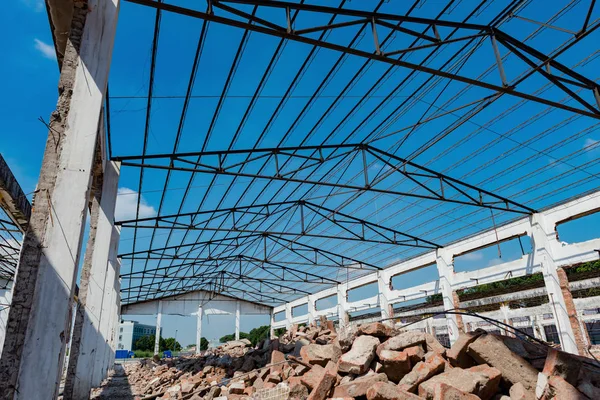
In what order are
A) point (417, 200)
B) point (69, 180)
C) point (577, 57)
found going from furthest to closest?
point (417, 200) < point (577, 57) < point (69, 180)

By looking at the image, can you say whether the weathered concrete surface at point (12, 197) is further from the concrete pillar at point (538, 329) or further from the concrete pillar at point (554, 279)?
the concrete pillar at point (538, 329)

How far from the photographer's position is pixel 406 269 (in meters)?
24.8

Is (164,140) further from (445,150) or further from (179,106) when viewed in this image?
(445,150)

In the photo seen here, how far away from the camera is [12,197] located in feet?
24.9

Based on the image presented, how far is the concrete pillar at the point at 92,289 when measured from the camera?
11.4m

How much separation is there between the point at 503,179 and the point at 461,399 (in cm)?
1214

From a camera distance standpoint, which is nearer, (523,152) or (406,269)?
(523,152)

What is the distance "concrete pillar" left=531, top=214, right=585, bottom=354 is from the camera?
14.8 metres

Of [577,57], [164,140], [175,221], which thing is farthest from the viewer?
[175,221]

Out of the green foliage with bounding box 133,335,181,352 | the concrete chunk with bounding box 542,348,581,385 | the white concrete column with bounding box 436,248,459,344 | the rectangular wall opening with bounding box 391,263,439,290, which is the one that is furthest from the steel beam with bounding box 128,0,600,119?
the green foliage with bounding box 133,335,181,352

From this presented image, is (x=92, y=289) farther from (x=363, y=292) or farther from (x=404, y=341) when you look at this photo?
(x=363, y=292)

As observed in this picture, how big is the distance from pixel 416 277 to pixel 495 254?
20.9ft

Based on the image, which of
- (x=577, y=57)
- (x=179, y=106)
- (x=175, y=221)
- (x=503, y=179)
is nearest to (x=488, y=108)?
(x=577, y=57)

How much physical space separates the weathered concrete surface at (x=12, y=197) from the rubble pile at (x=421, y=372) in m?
5.74
